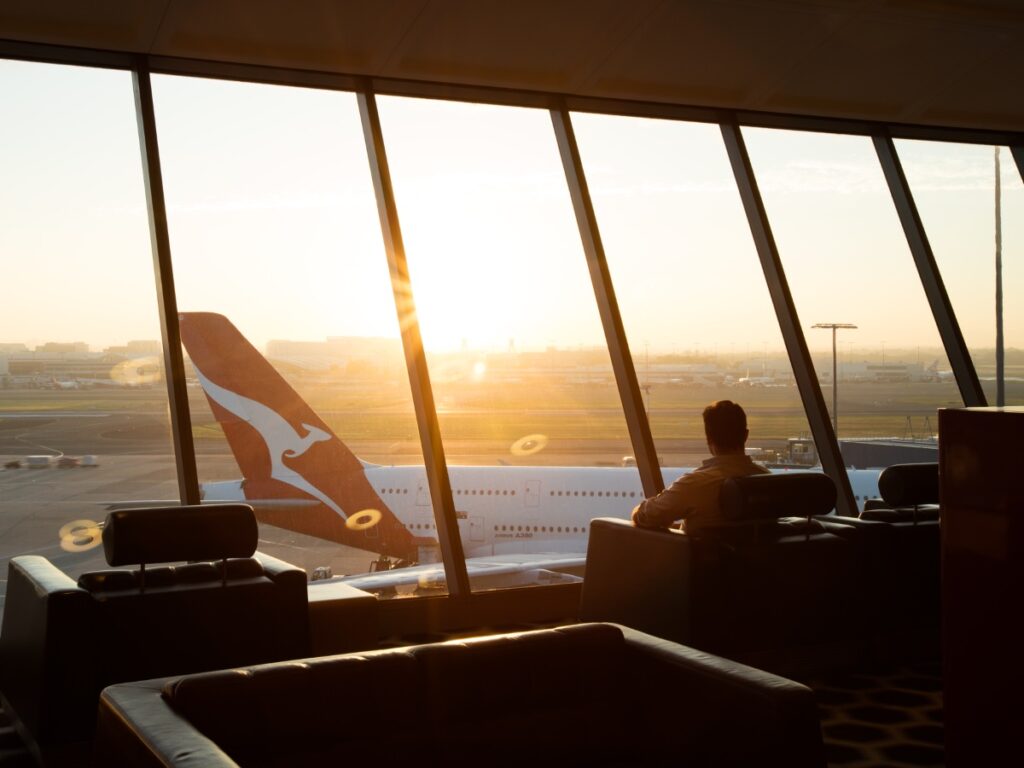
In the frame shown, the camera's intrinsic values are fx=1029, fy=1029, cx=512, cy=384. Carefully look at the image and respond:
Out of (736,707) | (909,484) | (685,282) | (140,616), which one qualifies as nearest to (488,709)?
(736,707)

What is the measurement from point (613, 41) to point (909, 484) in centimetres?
243

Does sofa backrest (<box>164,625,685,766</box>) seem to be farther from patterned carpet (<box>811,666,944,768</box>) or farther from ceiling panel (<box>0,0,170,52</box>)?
ceiling panel (<box>0,0,170,52</box>)

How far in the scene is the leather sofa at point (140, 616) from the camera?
9.25 feet

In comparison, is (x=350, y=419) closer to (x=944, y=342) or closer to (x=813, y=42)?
(x=813, y=42)

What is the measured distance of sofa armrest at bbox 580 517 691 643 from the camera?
3688 mm

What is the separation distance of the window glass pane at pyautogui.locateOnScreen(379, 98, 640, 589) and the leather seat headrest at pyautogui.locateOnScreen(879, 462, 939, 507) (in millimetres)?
1602

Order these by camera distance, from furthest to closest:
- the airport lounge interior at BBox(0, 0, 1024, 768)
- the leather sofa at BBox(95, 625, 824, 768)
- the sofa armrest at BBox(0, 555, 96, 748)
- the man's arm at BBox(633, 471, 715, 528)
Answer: the man's arm at BBox(633, 471, 715, 528) → the sofa armrest at BBox(0, 555, 96, 748) → the airport lounge interior at BBox(0, 0, 1024, 768) → the leather sofa at BBox(95, 625, 824, 768)

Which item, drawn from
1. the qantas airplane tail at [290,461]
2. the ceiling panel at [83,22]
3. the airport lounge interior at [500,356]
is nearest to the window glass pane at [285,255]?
the airport lounge interior at [500,356]

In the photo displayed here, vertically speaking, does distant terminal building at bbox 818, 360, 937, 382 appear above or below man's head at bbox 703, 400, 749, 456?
above

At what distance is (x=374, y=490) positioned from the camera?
744 cm

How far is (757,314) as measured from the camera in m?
5.76

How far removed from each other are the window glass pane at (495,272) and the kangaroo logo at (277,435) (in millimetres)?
1526

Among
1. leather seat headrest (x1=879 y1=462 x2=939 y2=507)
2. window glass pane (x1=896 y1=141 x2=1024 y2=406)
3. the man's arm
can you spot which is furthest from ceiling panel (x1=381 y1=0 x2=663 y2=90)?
window glass pane (x1=896 y1=141 x2=1024 y2=406)

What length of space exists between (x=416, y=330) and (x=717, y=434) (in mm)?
1625
